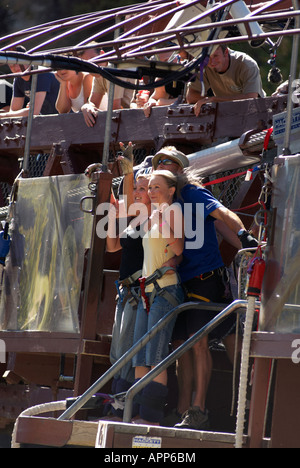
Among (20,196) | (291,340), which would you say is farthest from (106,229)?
(291,340)

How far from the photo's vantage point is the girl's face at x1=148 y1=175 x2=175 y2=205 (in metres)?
6.37

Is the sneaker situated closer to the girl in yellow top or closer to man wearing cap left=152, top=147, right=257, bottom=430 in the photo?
man wearing cap left=152, top=147, right=257, bottom=430

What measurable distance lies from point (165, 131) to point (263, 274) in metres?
2.85

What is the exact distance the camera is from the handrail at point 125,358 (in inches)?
238

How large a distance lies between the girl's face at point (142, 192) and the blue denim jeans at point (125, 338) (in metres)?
0.70

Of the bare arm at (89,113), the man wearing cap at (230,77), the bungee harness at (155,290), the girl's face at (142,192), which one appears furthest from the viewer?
the bare arm at (89,113)

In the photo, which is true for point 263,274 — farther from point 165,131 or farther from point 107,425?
point 165,131

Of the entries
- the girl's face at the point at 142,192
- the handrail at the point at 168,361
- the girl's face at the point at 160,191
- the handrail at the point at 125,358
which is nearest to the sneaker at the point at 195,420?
the handrail at the point at 168,361

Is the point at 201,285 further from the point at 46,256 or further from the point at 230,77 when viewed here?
the point at 230,77

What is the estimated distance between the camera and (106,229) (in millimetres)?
6922

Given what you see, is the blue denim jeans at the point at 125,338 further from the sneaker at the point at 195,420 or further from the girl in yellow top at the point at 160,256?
the sneaker at the point at 195,420

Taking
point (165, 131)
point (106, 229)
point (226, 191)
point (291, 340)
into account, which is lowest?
point (291, 340)

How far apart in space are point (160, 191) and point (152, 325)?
0.92 meters

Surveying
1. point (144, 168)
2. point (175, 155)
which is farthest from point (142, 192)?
point (144, 168)
